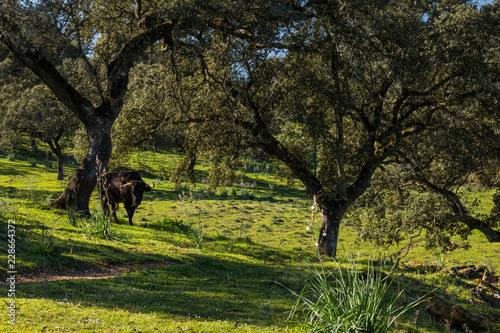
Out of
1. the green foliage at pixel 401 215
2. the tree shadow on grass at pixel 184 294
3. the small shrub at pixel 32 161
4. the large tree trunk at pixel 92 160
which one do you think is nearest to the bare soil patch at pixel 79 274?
the tree shadow on grass at pixel 184 294

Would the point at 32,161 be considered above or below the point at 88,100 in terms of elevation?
below

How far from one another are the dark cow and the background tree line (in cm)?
223

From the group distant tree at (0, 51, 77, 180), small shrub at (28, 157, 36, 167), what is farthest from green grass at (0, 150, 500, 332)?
small shrub at (28, 157, 36, 167)

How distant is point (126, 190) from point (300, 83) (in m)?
9.91

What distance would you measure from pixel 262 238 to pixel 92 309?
61.1 feet

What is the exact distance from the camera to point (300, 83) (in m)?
14.9

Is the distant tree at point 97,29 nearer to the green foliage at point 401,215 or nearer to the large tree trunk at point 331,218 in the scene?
the large tree trunk at point 331,218

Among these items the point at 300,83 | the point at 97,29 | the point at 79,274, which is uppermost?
the point at 97,29

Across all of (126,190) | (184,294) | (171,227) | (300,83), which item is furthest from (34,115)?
(184,294)

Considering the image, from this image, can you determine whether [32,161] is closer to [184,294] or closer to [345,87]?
[345,87]

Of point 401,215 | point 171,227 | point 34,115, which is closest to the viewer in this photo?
point 171,227

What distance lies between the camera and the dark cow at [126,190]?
62.3 ft

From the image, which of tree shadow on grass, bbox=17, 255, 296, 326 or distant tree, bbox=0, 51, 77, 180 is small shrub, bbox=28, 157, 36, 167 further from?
tree shadow on grass, bbox=17, 255, 296, 326

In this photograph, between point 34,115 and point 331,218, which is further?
point 34,115
